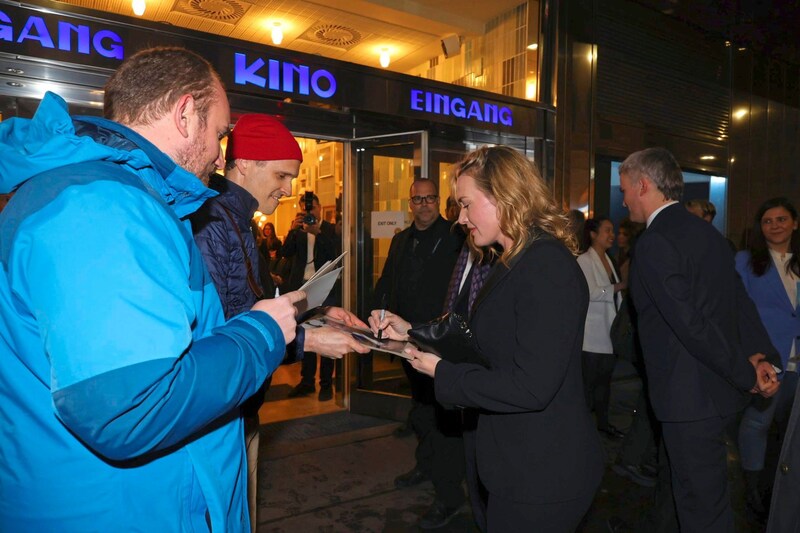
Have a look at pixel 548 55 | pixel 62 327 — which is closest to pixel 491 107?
pixel 548 55

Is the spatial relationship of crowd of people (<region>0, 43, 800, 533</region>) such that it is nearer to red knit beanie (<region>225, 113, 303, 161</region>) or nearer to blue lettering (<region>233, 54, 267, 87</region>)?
red knit beanie (<region>225, 113, 303, 161</region>)

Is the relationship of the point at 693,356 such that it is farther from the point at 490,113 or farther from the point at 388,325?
the point at 490,113

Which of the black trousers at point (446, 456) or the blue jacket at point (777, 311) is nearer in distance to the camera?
the black trousers at point (446, 456)

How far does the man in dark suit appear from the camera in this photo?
2564 mm

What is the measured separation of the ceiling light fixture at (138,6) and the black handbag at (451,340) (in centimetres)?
534

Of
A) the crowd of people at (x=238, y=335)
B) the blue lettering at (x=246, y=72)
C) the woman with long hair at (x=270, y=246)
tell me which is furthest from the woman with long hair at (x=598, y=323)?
the woman with long hair at (x=270, y=246)

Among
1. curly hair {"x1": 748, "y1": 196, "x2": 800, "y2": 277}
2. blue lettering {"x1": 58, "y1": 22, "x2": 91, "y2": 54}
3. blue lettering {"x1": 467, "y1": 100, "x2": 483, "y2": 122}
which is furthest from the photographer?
blue lettering {"x1": 467, "y1": 100, "x2": 483, "y2": 122}

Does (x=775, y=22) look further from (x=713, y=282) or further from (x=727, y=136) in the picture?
(x=713, y=282)

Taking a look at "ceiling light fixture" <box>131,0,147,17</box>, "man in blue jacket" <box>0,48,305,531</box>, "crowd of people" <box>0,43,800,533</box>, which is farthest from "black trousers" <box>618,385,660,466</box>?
"ceiling light fixture" <box>131,0,147,17</box>

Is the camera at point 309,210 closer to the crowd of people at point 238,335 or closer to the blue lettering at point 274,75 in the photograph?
the blue lettering at point 274,75

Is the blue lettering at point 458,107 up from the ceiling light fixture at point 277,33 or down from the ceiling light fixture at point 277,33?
down

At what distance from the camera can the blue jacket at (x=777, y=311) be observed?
156 inches

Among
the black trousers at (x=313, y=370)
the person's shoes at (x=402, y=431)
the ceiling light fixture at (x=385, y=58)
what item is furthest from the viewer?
the ceiling light fixture at (x=385, y=58)

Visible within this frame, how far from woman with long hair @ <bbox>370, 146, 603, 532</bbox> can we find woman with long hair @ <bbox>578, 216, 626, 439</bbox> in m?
3.15
